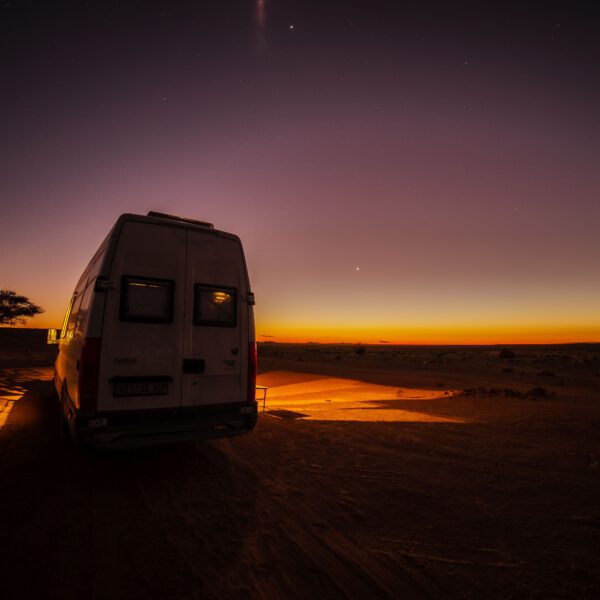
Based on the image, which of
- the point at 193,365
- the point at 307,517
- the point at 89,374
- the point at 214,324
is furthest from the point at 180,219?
the point at 307,517

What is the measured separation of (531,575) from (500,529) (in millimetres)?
741

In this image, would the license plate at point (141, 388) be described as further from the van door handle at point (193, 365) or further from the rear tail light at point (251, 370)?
the rear tail light at point (251, 370)

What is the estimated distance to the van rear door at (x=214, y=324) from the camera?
506 cm

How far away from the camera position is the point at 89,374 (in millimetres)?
4340

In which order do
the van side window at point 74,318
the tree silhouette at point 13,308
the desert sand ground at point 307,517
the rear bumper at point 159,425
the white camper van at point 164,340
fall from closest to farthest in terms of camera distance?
the desert sand ground at point 307,517 → the rear bumper at point 159,425 → the white camper van at point 164,340 → the van side window at point 74,318 → the tree silhouette at point 13,308

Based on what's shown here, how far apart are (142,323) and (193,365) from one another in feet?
2.96

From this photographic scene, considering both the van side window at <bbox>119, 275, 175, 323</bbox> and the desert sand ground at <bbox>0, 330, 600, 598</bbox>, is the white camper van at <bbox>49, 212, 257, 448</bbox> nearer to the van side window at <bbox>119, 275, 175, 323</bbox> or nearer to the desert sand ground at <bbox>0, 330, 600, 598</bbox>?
the van side window at <bbox>119, 275, 175, 323</bbox>

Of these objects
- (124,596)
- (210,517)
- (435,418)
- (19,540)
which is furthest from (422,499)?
(435,418)

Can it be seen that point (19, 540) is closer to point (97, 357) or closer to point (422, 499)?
point (97, 357)

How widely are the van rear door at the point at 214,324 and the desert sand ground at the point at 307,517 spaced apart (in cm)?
123

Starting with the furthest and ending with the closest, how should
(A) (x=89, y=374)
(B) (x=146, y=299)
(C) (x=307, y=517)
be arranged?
(B) (x=146, y=299) → (A) (x=89, y=374) → (C) (x=307, y=517)

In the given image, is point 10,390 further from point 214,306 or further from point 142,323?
point 214,306

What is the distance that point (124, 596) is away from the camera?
2.57 meters

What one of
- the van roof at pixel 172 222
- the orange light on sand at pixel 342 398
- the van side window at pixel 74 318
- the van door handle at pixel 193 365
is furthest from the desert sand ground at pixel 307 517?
the van roof at pixel 172 222
